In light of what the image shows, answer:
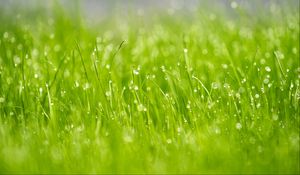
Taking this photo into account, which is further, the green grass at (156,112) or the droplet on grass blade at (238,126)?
the droplet on grass blade at (238,126)

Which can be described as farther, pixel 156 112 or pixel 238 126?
pixel 156 112

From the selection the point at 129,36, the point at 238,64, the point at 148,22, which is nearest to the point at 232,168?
the point at 238,64

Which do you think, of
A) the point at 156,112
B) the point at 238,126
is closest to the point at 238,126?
the point at 238,126

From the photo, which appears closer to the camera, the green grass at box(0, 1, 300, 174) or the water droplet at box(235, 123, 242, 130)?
the green grass at box(0, 1, 300, 174)

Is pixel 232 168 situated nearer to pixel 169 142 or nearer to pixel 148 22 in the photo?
pixel 169 142

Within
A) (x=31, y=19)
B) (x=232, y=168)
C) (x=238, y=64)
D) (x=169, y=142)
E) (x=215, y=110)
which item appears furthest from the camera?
(x=31, y=19)

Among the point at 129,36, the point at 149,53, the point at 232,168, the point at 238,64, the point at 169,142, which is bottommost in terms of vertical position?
the point at 232,168

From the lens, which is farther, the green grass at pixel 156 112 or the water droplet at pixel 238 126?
the water droplet at pixel 238 126

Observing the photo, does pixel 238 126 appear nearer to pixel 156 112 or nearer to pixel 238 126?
pixel 238 126
